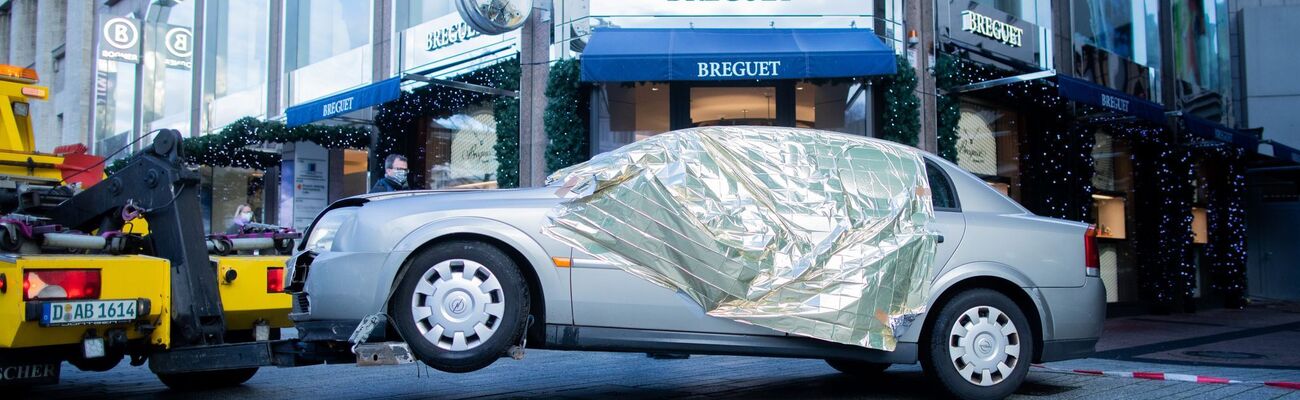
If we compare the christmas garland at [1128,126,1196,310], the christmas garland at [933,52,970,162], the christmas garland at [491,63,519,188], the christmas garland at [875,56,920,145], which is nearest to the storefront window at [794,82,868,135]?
the christmas garland at [875,56,920,145]

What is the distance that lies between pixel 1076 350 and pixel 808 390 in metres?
1.71

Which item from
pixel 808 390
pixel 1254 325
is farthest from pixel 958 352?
pixel 1254 325

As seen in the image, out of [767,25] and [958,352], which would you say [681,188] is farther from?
[767,25]

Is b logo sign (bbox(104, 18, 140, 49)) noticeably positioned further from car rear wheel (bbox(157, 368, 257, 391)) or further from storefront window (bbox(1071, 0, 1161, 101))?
storefront window (bbox(1071, 0, 1161, 101))

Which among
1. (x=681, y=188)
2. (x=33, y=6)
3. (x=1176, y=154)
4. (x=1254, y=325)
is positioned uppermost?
(x=33, y=6)

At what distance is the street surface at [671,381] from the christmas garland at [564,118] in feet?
11.1

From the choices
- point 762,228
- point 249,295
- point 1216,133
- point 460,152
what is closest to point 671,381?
point 762,228

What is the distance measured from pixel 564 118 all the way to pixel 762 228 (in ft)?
24.4

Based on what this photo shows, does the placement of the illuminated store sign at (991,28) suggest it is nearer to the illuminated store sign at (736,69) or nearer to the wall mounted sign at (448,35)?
the illuminated store sign at (736,69)

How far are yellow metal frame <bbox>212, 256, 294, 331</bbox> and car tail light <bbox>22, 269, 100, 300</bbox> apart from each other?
971 millimetres

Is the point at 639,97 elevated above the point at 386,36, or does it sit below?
below

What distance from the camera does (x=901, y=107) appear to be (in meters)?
12.6

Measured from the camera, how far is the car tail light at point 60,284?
4.75 metres

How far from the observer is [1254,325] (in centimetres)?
1500
